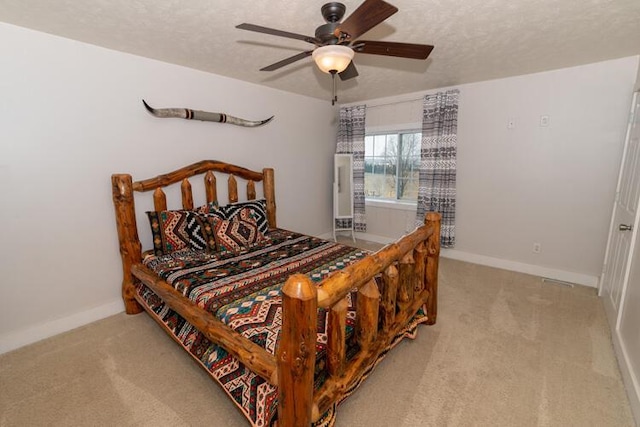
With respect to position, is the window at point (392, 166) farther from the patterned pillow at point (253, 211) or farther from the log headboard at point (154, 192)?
the patterned pillow at point (253, 211)

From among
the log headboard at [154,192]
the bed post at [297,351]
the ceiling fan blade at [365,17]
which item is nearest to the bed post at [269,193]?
the log headboard at [154,192]

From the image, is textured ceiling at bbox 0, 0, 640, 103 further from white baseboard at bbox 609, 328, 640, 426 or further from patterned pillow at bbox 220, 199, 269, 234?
white baseboard at bbox 609, 328, 640, 426

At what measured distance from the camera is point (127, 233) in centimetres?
249

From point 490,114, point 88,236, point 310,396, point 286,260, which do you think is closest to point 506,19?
point 490,114

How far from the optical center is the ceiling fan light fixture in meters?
1.61

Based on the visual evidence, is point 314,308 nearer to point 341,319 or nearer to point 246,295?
point 341,319

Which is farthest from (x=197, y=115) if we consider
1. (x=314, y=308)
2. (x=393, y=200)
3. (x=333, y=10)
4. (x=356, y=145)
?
(x=393, y=200)

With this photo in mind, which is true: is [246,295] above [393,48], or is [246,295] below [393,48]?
below

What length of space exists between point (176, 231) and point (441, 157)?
328 cm

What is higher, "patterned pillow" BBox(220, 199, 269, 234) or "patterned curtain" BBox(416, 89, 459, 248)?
"patterned curtain" BBox(416, 89, 459, 248)

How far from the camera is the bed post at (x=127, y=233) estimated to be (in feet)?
7.92

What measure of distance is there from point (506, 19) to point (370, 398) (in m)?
2.62

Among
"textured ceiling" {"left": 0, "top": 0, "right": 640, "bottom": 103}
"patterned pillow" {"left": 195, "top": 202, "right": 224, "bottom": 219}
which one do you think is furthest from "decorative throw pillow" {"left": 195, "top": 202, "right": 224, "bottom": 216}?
"textured ceiling" {"left": 0, "top": 0, "right": 640, "bottom": 103}

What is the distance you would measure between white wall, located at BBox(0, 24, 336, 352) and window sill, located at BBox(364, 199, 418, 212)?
2.64 meters
